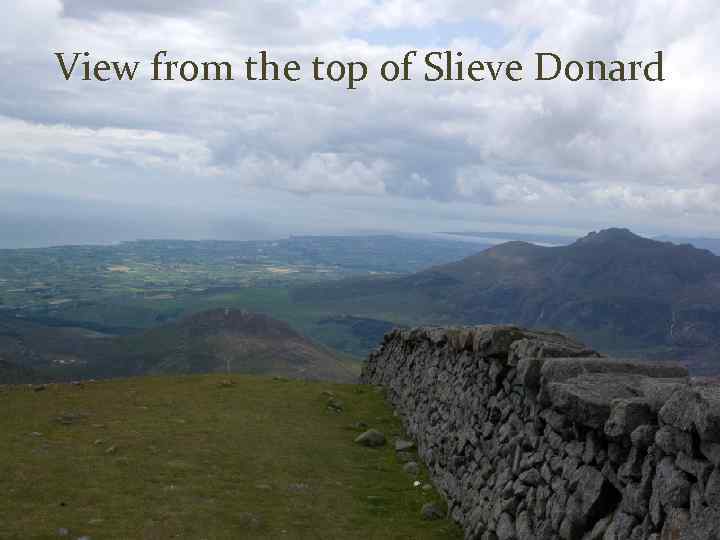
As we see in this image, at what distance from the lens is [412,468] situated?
66.1ft

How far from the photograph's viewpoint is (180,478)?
17453 millimetres

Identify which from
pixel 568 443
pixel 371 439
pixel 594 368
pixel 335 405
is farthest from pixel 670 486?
pixel 335 405

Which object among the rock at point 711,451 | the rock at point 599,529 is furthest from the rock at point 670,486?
the rock at point 599,529

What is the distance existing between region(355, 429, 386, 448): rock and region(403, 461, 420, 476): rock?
3064 mm

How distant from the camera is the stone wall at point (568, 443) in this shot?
23.9ft

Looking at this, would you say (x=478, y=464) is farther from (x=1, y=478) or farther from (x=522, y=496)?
(x=1, y=478)

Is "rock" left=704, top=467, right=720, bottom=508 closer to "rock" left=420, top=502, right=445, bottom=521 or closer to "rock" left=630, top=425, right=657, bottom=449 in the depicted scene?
"rock" left=630, top=425, right=657, bottom=449

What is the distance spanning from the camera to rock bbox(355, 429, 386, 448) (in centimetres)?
2353

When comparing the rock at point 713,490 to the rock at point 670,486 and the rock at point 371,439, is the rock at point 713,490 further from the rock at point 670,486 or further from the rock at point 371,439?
the rock at point 371,439

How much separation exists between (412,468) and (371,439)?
12.1 ft

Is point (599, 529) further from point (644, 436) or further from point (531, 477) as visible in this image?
point (531, 477)

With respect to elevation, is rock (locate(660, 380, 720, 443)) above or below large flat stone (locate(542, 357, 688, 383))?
above

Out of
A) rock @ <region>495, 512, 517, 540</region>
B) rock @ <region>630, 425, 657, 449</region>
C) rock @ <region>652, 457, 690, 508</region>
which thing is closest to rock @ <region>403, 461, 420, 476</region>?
rock @ <region>495, 512, 517, 540</region>

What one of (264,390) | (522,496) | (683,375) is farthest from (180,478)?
(264,390)
